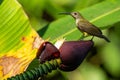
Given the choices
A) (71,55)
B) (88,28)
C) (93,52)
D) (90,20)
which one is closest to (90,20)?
(90,20)

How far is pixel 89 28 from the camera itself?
1.60m

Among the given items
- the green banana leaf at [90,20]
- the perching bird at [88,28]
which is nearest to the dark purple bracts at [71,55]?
the perching bird at [88,28]

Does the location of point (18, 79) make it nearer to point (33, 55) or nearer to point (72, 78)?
point (33, 55)

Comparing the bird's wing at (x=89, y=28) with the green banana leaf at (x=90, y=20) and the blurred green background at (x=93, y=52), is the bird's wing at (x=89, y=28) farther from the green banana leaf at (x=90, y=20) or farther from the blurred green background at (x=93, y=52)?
the blurred green background at (x=93, y=52)

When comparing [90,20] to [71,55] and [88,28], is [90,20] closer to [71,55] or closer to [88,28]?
[88,28]

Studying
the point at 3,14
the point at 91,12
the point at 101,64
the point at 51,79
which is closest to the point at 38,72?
the point at 3,14

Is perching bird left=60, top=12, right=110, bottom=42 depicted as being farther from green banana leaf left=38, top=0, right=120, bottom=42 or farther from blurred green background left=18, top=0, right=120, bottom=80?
blurred green background left=18, top=0, right=120, bottom=80

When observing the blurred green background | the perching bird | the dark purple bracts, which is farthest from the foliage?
the dark purple bracts

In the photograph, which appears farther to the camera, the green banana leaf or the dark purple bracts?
the green banana leaf

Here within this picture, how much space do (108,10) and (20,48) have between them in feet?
2.14

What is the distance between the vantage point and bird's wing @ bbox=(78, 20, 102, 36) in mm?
1564

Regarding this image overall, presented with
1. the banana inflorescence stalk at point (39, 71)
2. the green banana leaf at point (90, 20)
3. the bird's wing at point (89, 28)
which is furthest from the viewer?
the green banana leaf at point (90, 20)

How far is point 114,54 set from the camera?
8.05ft

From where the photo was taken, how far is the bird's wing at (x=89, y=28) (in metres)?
1.56
